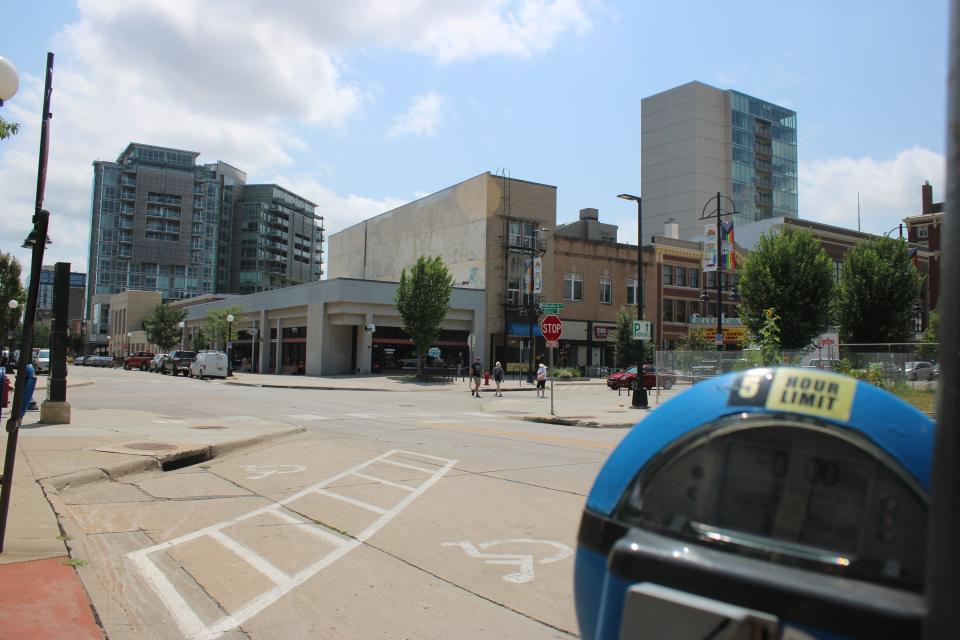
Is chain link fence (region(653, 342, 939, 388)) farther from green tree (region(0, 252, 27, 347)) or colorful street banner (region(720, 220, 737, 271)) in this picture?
green tree (region(0, 252, 27, 347))

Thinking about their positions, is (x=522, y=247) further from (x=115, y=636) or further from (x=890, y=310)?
(x=115, y=636)

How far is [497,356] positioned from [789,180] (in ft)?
244

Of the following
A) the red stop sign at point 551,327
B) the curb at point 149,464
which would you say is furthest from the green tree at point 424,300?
the curb at point 149,464

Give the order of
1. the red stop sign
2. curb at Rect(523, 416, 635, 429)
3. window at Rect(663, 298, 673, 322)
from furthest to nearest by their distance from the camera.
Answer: window at Rect(663, 298, 673, 322)
the red stop sign
curb at Rect(523, 416, 635, 429)

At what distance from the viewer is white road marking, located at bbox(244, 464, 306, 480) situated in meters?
9.70

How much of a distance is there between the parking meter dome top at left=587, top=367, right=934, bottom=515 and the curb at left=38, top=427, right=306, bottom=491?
8.28 meters

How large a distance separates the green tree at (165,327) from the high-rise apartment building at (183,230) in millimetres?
47923

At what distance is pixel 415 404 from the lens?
25.7 metres

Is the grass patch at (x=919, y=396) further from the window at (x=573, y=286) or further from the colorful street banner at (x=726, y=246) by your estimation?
the window at (x=573, y=286)

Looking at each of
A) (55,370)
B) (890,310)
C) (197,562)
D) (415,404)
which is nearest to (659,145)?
(890,310)

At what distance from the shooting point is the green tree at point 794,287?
37.4m

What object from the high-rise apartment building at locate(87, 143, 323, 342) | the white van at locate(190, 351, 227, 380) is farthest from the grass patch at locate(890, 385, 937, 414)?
the high-rise apartment building at locate(87, 143, 323, 342)

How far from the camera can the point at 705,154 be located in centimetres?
9288

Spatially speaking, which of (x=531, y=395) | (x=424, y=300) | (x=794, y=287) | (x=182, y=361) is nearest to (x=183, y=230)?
(x=182, y=361)
